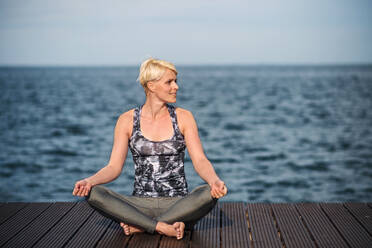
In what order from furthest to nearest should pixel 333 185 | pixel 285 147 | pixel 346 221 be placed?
pixel 285 147
pixel 333 185
pixel 346 221

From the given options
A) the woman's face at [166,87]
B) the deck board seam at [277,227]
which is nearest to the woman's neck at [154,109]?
the woman's face at [166,87]

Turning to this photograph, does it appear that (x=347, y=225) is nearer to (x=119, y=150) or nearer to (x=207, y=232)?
(x=207, y=232)

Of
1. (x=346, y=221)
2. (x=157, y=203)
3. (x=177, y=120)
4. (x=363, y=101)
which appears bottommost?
(x=363, y=101)

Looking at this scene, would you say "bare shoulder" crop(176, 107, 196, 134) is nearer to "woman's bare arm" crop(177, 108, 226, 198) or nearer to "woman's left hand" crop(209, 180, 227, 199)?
"woman's bare arm" crop(177, 108, 226, 198)

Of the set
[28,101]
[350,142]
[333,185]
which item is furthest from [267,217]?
[28,101]

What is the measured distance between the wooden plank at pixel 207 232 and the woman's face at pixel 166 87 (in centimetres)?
119

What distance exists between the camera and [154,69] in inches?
157

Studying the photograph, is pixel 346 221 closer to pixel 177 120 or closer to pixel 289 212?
pixel 289 212

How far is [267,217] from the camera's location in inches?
175

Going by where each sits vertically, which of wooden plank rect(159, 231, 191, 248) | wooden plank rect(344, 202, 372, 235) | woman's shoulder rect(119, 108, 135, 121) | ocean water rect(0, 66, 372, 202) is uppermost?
woman's shoulder rect(119, 108, 135, 121)

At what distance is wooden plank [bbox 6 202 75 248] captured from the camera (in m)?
3.89

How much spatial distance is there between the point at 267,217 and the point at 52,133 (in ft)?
66.4

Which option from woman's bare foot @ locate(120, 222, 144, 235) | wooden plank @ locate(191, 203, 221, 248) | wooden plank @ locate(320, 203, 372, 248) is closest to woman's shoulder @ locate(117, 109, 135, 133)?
woman's bare foot @ locate(120, 222, 144, 235)

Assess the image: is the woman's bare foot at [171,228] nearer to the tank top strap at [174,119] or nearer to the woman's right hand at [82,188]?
the woman's right hand at [82,188]
